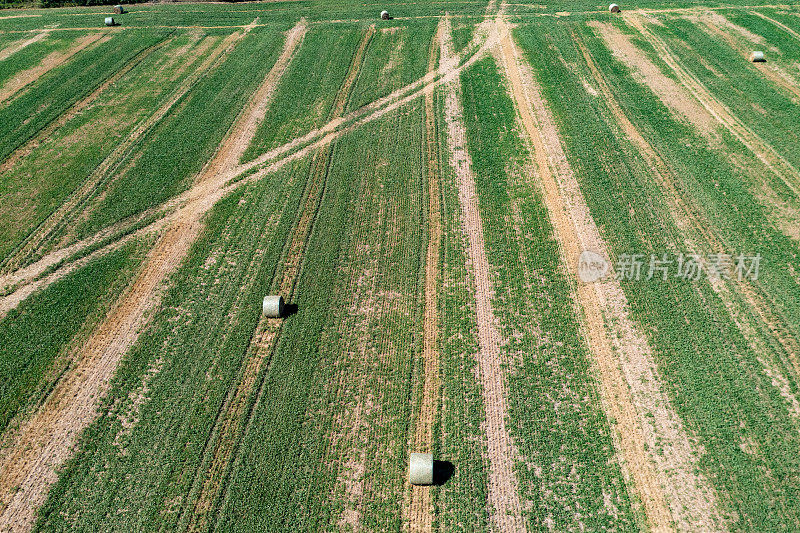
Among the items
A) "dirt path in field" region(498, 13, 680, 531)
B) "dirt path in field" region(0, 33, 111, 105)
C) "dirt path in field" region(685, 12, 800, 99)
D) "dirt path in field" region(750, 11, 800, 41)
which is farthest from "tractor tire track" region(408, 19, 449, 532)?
"dirt path in field" region(750, 11, 800, 41)

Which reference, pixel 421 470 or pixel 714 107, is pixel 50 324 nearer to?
pixel 421 470

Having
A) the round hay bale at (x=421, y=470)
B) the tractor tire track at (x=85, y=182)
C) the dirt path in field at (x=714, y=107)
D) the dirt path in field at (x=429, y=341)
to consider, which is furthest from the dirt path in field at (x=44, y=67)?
the dirt path in field at (x=714, y=107)

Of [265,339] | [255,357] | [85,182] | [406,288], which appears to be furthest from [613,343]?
[85,182]

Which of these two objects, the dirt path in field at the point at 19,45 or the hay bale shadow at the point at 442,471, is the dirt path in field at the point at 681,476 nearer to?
the hay bale shadow at the point at 442,471

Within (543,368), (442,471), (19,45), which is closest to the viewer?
(442,471)

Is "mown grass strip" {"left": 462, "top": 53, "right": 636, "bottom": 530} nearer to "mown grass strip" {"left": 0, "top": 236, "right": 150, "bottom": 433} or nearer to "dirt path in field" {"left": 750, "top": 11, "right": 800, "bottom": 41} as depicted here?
"mown grass strip" {"left": 0, "top": 236, "right": 150, "bottom": 433}

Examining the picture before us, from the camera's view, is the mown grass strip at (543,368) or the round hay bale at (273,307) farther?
the round hay bale at (273,307)
